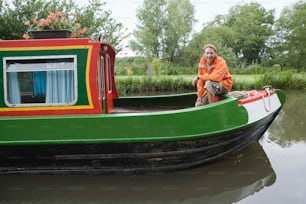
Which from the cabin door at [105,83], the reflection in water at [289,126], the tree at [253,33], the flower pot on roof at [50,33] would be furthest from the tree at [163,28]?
the flower pot on roof at [50,33]

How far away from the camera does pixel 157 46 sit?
3556cm

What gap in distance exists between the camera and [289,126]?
6.59 m

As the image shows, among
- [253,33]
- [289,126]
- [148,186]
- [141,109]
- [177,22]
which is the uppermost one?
[177,22]

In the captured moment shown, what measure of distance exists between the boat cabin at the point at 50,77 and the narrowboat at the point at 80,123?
11 mm

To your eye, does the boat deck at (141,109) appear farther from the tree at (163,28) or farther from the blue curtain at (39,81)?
the tree at (163,28)

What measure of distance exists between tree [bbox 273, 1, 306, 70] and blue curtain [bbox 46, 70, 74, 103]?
99.0 ft

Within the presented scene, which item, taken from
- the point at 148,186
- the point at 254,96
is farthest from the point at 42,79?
the point at 254,96

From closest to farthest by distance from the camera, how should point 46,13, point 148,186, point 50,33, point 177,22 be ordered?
point 148,186
point 50,33
point 46,13
point 177,22

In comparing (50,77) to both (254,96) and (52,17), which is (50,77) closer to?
(52,17)

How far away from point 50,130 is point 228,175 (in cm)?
221

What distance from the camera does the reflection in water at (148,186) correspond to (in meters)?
3.62

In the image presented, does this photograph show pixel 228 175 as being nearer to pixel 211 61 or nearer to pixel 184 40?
pixel 211 61

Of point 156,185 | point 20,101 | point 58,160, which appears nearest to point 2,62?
point 20,101

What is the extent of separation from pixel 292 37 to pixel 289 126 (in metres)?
29.3
